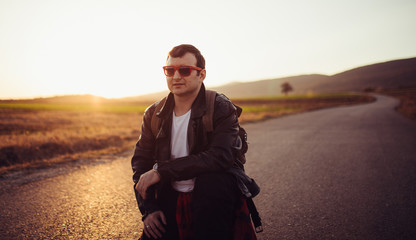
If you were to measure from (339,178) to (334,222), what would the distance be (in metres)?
1.70

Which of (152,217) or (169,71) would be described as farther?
(169,71)

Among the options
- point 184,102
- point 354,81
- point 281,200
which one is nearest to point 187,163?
point 184,102

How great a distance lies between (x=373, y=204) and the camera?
294 centimetres

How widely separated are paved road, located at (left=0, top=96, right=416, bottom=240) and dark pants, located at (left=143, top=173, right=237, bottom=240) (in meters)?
1.04

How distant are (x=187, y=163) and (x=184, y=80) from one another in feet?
2.10

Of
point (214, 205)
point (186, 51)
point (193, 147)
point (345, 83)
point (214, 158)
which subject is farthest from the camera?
point (345, 83)

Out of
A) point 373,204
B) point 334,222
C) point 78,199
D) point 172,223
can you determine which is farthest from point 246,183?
point 78,199

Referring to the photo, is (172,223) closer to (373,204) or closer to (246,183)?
(246,183)

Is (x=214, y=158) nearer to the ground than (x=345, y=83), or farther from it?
nearer to the ground

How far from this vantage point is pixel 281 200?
3109 mm

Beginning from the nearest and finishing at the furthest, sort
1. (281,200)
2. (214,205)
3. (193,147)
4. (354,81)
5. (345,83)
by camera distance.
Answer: (214,205), (193,147), (281,200), (354,81), (345,83)

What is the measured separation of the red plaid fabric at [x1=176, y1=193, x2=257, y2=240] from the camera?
161 cm

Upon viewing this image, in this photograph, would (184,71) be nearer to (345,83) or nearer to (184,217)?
(184,217)

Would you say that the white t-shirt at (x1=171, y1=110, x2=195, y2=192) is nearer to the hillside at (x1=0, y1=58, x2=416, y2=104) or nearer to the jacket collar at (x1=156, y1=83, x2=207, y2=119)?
the jacket collar at (x1=156, y1=83, x2=207, y2=119)
